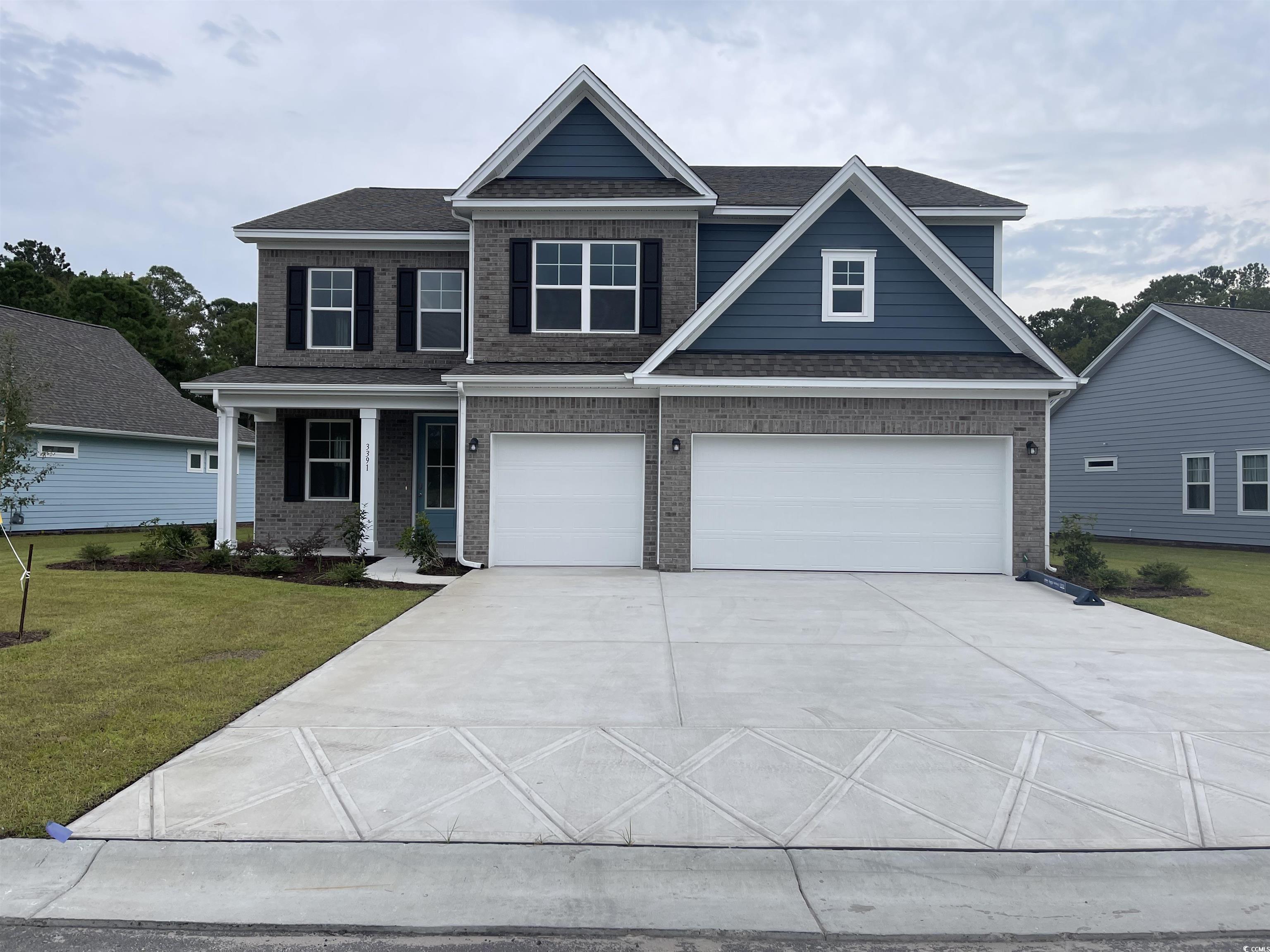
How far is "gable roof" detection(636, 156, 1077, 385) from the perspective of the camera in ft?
43.0

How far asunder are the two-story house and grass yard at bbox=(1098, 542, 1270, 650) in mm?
2368

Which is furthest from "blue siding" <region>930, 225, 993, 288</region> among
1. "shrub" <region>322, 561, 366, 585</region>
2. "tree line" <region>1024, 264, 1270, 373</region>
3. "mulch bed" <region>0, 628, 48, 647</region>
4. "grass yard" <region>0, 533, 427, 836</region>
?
"tree line" <region>1024, 264, 1270, 373</region>

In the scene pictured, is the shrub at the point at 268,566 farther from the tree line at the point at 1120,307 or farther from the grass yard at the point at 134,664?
the tree line at the point at 1120,307

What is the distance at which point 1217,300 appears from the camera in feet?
188

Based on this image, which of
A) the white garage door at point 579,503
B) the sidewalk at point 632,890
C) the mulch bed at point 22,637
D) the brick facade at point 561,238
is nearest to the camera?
the sidewalk at point 632,890

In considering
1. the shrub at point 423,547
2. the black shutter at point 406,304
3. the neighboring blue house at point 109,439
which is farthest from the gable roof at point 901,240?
the neighboring blue house at point 109,439

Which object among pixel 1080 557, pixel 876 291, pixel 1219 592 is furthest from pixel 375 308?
pixel 1219 592

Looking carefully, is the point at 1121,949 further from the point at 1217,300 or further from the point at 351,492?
the point at 1217,300

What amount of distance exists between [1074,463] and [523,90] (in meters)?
20.0

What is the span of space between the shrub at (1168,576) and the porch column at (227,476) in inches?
616

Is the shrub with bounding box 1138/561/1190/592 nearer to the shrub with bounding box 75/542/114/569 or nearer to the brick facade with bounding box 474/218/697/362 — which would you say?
the brick facade with bounding box 474/218/697/362

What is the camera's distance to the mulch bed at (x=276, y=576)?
38.7 ft

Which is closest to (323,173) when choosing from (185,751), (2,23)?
(2,23)

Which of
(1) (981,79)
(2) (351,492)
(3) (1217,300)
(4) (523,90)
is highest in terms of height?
(3) (1217,300)
